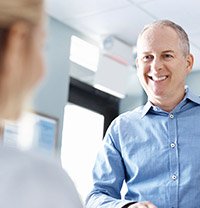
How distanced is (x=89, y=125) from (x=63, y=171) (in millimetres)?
3728

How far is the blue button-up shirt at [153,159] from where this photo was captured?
151 centimetres

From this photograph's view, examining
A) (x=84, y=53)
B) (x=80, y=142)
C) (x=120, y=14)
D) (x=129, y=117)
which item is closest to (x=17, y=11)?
(x=129, y=117)

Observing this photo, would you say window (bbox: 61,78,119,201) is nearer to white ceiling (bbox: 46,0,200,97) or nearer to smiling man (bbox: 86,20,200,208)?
white ceiling (bbox: 46,0,200,97)

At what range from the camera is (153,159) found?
157 centimetres

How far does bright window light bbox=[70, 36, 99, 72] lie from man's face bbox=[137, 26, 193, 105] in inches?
83.9

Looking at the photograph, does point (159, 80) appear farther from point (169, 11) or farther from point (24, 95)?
point (169, 11)

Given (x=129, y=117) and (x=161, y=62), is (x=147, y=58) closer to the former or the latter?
(x=161, y=62)

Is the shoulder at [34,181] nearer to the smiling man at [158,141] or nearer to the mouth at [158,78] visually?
the smiling man at [158,141]

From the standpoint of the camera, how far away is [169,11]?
3320 millimetres

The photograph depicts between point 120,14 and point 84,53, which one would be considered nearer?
point 120,14

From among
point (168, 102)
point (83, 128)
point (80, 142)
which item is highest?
point (83, 128)

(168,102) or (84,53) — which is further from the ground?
(84,53)

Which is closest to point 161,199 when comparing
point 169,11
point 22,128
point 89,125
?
point 22,128

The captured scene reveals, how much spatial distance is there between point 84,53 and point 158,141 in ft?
7.78
